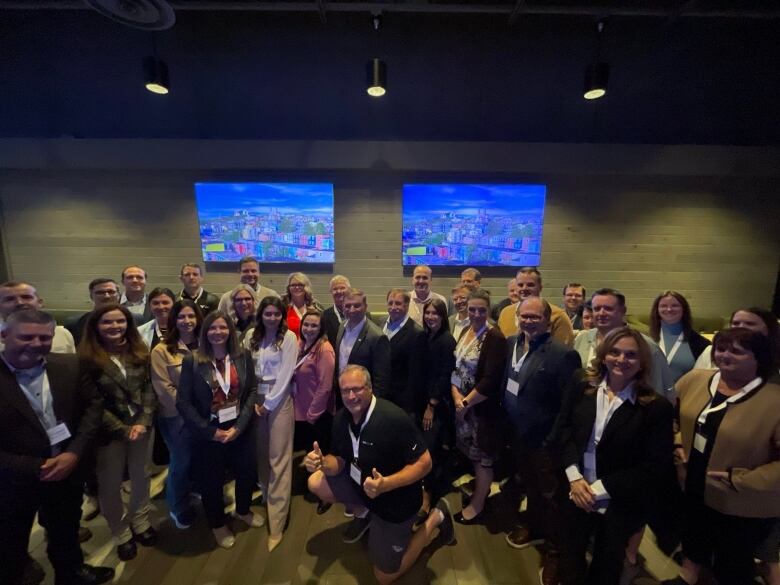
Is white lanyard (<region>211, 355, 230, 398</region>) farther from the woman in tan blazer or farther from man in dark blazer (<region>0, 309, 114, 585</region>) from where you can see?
the woman in tan blazer

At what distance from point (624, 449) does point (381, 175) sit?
4390mm

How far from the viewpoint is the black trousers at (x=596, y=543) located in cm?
163

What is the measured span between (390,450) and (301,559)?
1.06 meters

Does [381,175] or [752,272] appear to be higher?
[381,175]

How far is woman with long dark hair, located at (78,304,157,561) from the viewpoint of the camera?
75.4 inches

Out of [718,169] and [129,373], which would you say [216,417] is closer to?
[129,373]

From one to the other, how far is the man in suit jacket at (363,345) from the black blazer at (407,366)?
0.13 meters

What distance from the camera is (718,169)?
474cm

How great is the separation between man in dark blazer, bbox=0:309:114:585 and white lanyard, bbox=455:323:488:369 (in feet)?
7.11

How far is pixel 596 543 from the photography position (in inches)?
67.0

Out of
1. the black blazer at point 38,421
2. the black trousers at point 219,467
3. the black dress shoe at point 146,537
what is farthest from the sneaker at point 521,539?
the black blazer at point 38,421

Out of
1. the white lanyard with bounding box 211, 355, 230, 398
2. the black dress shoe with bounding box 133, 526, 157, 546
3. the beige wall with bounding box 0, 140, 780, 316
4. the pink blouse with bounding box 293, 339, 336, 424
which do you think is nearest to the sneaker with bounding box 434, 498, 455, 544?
the pink blouse with bounding box 293, 339, 336, 424

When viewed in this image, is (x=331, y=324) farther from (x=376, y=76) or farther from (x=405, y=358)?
(x=376, y=76)

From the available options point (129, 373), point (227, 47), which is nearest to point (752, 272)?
point (129, 373)
